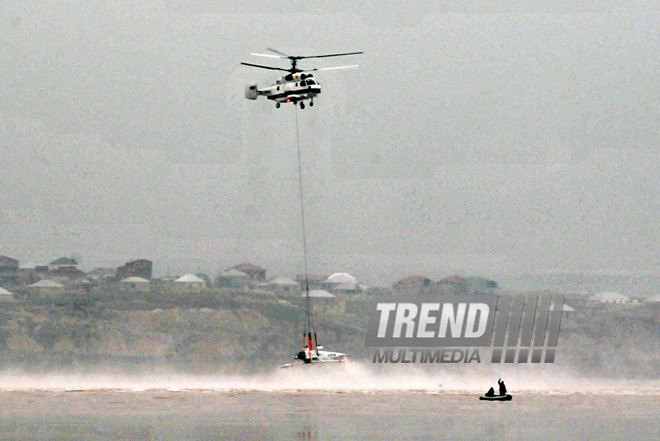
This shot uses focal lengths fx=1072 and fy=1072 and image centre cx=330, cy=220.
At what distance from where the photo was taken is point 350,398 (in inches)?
3573

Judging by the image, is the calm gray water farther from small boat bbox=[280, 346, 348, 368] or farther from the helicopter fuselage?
the helicopter fuselage

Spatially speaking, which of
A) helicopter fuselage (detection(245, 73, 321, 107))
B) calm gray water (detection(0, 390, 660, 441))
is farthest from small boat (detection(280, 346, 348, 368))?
helicopter fuselage (detection(245, 73, 321, 107))

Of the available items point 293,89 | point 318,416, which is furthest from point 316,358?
point 293,89

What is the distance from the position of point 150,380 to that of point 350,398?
3610 centimetres

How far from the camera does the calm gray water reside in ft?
222

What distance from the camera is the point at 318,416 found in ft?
250

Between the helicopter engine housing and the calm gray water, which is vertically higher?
the helicopter engine housing

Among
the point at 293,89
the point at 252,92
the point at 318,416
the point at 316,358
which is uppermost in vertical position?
the point at 252,92

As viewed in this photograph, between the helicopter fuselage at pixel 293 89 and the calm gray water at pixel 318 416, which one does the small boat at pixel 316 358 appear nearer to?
the calm gray water at pixel 318 416

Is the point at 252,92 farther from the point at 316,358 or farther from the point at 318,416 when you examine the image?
the point at 318,416

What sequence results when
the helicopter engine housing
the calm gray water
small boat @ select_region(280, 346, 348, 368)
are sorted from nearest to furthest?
the calm gray water, small boat @ select_region(280, 346, 348, 368), the helicopter engine housing

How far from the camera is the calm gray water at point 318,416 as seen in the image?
67.8 meters

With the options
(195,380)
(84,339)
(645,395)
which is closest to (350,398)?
(645,395)

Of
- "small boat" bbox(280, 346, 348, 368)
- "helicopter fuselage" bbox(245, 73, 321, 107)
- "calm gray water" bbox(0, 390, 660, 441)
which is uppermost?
"helicopter fuselage" bbox(245, 73, 321, 107)
